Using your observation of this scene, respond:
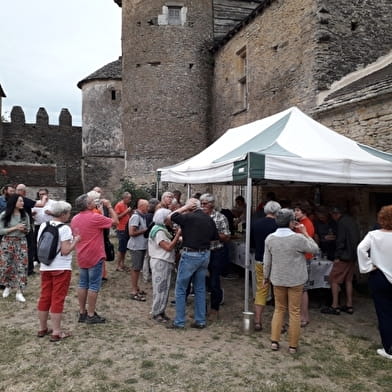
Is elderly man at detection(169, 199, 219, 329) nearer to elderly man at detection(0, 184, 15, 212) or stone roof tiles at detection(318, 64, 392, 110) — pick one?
elderly man at detection(0, 184, 15, 212)

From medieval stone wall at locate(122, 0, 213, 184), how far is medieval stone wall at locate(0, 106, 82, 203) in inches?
379

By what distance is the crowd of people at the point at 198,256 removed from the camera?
158 inches

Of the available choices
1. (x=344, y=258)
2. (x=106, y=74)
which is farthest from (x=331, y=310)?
(x=106, y=74)

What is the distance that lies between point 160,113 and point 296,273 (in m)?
11.5

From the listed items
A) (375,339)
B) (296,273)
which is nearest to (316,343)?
(375,339)

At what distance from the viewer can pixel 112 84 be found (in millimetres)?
21359

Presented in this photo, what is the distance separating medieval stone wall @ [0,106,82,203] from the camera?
23.6 meters

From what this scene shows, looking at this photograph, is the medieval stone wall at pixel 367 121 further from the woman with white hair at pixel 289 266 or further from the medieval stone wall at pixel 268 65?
the woman with white hair at pixel 289 266

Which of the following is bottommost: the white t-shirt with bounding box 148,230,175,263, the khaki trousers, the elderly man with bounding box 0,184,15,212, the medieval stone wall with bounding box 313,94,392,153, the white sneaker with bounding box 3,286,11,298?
the white sneaker with bounding box 3,286,11,298

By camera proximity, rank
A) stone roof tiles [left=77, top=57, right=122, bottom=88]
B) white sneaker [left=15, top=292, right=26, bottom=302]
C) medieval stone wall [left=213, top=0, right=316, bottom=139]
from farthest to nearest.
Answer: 1. stone roof tiles [left=77, top=57, right=122, bottom=88]
2. medieval stone wall [left=213, top=0, right=316, bottom=139]
3. white sneaker [left=15, top=292, right=26, bottom=302]

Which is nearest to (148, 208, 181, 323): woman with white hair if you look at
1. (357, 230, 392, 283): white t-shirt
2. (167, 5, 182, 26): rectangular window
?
(357, 230, 392, 283): white t-shirt

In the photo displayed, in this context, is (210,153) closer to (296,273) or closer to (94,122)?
(296,273)

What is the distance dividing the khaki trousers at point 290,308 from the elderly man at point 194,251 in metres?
1.06

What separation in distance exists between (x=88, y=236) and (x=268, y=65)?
8.54 meters
